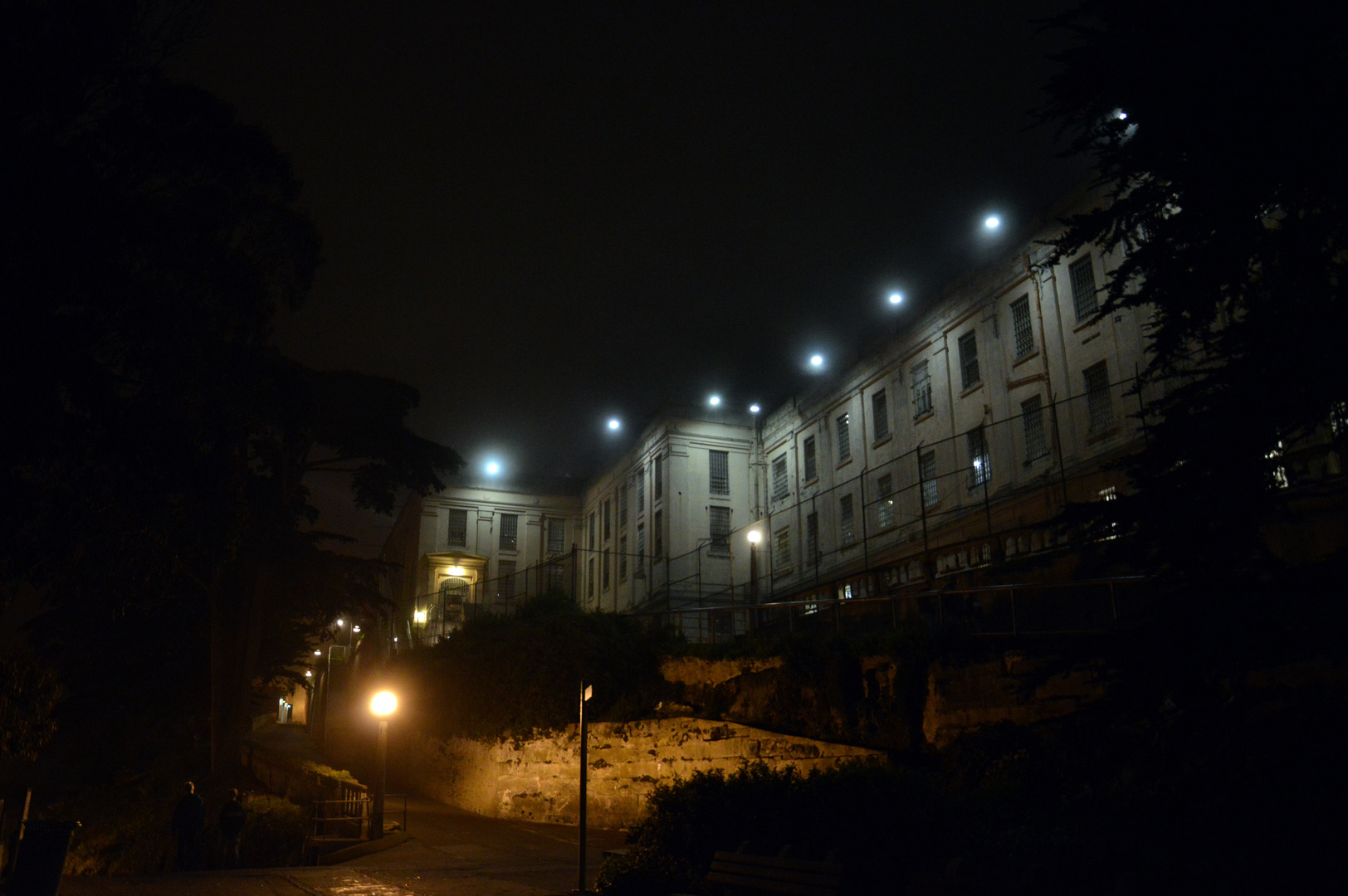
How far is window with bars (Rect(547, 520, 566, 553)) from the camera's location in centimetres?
6625

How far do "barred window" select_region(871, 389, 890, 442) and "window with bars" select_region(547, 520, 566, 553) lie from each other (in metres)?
31.0

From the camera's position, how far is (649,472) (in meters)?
52.3

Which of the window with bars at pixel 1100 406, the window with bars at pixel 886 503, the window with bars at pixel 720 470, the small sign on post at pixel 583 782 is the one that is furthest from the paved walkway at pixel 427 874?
the window with bars at pixel 720 470

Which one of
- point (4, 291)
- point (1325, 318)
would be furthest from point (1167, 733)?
point (4, 291)

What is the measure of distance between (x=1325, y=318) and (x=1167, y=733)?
2995mm

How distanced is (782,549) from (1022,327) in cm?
1566

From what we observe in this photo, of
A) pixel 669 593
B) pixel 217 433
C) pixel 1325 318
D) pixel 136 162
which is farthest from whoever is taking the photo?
pixel 669 593

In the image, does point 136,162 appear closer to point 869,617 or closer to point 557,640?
point 557,640

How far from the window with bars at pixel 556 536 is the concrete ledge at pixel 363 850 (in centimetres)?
4753

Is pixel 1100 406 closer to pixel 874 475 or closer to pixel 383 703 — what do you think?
pixel 874 475

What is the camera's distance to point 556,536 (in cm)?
6688

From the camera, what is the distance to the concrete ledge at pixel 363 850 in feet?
54.0

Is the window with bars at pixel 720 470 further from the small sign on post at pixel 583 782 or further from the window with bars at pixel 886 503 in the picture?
the small sign on post at pixel 583 782

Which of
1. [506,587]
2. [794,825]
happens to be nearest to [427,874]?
[794,825]
